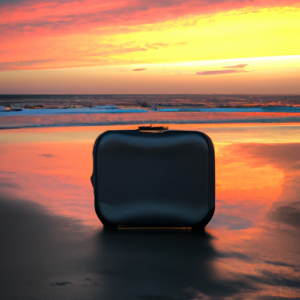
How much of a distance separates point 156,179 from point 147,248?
442 mm

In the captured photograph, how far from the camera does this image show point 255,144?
6.69 m

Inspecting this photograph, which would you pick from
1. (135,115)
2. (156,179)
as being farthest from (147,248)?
(135,115)

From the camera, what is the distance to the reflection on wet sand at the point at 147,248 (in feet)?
6.05

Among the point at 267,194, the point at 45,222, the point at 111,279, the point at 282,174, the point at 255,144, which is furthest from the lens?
the point at 255,144

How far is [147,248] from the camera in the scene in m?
2.31

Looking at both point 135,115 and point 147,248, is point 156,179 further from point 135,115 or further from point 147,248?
point 135,115

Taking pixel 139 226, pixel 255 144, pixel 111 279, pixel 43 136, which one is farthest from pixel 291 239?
pixel 43 136

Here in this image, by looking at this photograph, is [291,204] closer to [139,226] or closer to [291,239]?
[291,239]

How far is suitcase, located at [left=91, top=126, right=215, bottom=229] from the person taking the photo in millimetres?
2508

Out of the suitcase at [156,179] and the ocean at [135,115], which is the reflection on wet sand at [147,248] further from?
the ocean at [135,115]

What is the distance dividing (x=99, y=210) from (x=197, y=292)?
95 centimetres

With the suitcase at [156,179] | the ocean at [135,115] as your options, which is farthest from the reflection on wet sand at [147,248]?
the ocean at [135,115]

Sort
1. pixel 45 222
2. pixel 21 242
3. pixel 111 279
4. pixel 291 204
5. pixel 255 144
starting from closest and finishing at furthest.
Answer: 1. pixel 111 279
2. pixel 21 242
3. pixel 45 222
4. pixel 291 204
5. pixel 255 144

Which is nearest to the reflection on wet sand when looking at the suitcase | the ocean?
the suitcase
